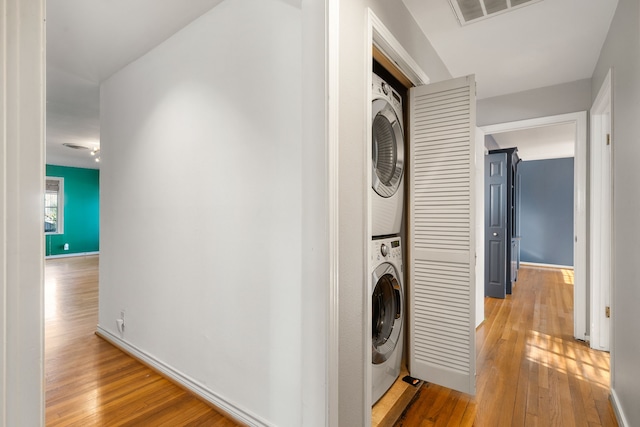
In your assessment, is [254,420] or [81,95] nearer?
[254,420]

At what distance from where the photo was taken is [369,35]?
4.55 ft

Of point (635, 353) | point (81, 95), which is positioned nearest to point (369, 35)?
point (635, 353)

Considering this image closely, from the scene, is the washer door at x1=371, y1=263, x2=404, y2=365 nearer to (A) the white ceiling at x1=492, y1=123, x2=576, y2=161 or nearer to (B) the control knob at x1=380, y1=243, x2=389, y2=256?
(B) the control knob at x1=380, y1=243, x2=389, y2=256

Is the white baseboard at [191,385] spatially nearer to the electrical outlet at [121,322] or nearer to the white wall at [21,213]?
the electrical outlet at [121,322]

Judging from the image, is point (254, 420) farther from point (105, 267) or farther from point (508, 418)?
point (105, 267)

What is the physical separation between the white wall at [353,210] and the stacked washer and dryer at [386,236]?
431mm

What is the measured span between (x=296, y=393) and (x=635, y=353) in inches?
67.5

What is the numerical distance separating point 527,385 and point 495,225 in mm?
2911

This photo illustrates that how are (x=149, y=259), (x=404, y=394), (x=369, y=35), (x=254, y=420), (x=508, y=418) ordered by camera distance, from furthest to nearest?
1. (x=149, y=259)
2. (x=404, y=394)
3. (x=508, y=418)
4. (x=254, y=420)
5. (x=369, y=35)

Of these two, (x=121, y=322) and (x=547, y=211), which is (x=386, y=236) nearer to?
(x=121, y=322)

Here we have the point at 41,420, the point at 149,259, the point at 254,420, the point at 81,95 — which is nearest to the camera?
the point at 41,420

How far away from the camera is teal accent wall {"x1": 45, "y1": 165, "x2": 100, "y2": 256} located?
25.4 feet

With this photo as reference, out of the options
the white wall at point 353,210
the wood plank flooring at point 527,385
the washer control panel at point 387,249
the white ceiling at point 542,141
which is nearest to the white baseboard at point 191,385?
the white wall at point 353,210

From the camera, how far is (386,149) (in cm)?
204
